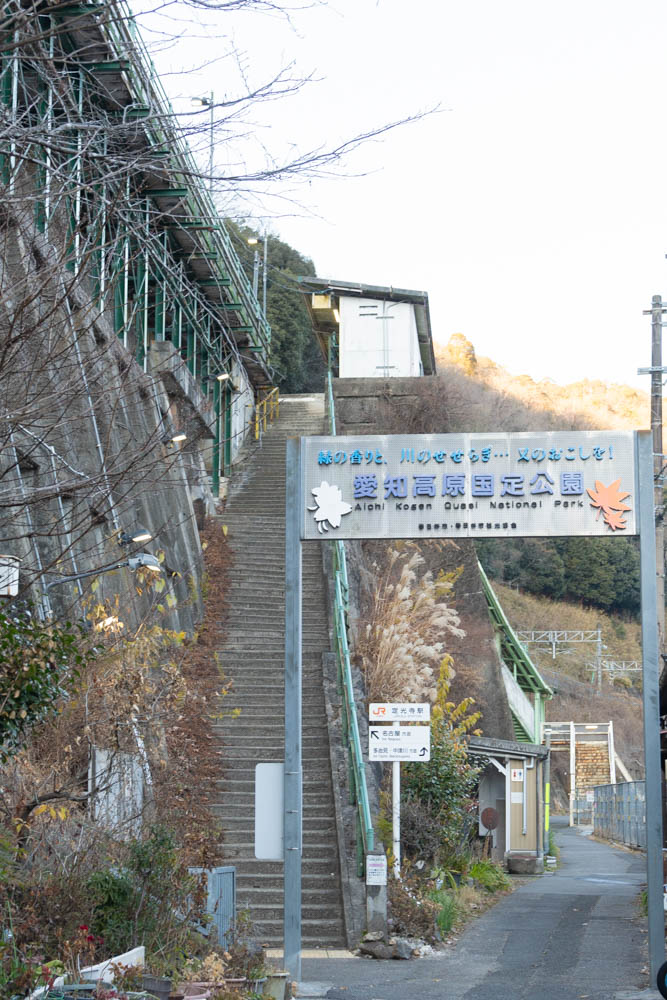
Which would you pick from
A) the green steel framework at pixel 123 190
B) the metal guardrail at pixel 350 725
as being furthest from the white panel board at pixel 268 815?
the green steel framework at pixel 123 190

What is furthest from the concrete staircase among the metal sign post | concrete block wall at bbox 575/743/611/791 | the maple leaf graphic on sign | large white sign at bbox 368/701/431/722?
A: concrete block wall at bbox 575/743/611/791

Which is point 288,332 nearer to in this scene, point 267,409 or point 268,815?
point 267,409

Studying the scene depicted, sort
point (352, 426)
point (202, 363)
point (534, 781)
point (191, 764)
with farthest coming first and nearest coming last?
point (352, 426) → point (202, 363) → point (534, 781) → point (191, 764)

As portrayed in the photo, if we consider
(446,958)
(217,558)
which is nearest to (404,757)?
(446,958)

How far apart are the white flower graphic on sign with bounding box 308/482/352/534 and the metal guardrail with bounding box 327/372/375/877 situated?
130 inches

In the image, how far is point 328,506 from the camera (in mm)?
11492

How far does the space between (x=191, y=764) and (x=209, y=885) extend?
483 cm

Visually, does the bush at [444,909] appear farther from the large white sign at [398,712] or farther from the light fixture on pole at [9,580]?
the light fixture on pole at [9,580]

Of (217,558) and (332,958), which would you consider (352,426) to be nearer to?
(217,558)

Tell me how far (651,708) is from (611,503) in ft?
6.28

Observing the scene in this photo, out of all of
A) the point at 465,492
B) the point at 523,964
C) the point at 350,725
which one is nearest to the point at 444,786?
the point at 350,725

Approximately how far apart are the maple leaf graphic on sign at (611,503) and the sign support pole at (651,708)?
0.17 m

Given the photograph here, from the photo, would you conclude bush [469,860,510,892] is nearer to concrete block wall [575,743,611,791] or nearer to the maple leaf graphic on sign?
the maple leaf graphic on sign

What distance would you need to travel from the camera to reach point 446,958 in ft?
38.9
